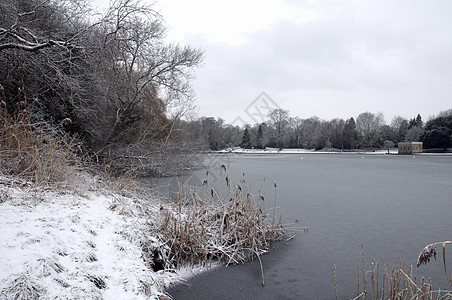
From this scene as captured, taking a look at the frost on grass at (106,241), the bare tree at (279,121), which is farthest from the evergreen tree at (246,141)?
the frost on grass at (106,241)

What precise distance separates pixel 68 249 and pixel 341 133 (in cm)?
5597

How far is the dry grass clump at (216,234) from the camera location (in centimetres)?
369

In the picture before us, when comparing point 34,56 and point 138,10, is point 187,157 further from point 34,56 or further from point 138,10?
point 34,56

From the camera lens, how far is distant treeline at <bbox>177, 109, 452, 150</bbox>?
43688 millimetres

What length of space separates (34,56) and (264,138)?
54513 millimetres

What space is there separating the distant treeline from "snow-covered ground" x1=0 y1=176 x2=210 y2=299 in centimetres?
3989

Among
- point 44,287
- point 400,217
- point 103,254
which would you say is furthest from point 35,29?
point 400,217

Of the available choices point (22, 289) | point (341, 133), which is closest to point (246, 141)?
point (341, 133)

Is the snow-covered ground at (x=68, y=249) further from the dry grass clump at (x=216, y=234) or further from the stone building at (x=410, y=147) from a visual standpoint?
the stone building at (x=410, y=147)

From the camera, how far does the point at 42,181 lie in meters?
3.37

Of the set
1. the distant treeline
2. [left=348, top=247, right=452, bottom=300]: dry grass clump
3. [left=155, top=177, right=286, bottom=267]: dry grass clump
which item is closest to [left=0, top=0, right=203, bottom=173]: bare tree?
[left=155, top=177, right=286, bottom=267]: dry grass clump

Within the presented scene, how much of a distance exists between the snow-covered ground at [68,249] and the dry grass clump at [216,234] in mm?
268

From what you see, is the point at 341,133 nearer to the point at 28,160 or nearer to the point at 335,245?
the point at 335,245

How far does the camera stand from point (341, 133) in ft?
177
